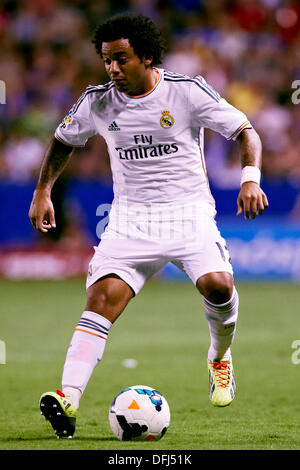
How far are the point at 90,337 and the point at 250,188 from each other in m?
1.24

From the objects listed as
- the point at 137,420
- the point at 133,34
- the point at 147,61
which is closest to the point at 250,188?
the point at 147,61

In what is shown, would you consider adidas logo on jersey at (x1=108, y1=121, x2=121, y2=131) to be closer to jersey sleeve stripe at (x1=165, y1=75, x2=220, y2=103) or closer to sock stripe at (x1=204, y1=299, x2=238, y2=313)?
jersey sleeve stripe at (x1=165, y1=75, x2=220, y2=103)

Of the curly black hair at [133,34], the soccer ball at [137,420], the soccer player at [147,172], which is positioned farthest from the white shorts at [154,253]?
the curly black hair at [133,34]

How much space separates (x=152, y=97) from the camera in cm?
552

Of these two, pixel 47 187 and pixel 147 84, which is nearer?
pixel 147 84

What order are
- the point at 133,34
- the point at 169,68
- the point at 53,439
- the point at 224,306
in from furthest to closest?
the point at 169,68, the point at 224,306, the point at 133,34, the point at 53,439

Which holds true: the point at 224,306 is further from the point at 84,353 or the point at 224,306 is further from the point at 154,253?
the point at 84,353

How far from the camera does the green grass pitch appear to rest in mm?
5086

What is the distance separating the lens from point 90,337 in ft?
17.3

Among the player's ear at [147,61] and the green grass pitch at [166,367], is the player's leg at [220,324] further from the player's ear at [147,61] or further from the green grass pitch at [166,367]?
the player's ear at [147,61]

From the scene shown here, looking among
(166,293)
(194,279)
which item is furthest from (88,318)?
→ (166,293)

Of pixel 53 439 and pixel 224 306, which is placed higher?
pixel 224 306

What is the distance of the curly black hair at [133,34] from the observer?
534 centimetres

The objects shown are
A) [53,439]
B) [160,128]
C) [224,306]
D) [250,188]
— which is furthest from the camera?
[224,306]
